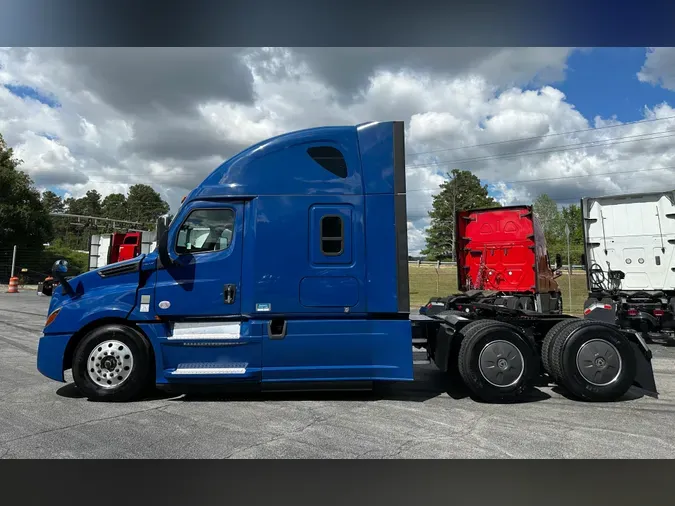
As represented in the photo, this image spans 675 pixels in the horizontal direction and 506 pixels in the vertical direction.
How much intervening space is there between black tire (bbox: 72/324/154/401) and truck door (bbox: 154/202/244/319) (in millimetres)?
477

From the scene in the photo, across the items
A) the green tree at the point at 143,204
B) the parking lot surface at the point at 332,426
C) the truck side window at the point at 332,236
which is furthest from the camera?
the green tree at the point at 143,204

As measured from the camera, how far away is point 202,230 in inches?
223

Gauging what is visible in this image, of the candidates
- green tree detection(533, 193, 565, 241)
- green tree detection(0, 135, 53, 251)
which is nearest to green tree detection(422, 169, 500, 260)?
green tree detection(533, 193, 565, 241)

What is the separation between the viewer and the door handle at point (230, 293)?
217 inches

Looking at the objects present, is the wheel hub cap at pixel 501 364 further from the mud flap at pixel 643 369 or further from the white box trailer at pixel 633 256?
the white box trailer at pixel 633 256

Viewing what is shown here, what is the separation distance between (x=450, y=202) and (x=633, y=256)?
67.1m

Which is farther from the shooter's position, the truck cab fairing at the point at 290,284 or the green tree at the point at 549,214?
the green tree at the point at 549,214

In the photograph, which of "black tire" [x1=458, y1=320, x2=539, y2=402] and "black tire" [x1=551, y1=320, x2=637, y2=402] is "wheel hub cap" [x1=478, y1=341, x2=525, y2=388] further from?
"black tire" [x1=551, y1=320, x2=637, y2=402]

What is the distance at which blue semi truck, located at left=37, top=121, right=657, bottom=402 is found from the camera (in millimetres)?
5516

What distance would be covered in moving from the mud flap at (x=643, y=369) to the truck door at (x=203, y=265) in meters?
4.89

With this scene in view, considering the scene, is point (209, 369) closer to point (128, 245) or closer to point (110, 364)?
point (110, 364)

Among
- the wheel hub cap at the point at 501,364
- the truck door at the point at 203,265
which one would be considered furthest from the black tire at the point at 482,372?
the truck door at the point at 203,265

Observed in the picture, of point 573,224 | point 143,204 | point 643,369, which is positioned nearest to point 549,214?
point 573,224
